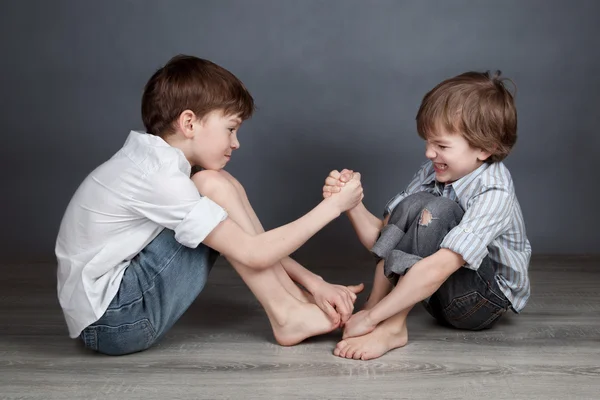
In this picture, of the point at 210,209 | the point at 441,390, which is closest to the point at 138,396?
the point at 210,209

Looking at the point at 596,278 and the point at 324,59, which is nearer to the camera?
the point at 596,278

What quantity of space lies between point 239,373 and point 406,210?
1.94 feet

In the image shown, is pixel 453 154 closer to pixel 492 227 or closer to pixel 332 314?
pixel 492 227

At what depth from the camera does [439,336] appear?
1.96 metres

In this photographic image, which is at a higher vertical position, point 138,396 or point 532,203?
point 138,396

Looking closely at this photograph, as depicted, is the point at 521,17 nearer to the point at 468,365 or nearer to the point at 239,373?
the point at 468,365

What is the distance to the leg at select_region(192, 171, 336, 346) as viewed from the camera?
183cm

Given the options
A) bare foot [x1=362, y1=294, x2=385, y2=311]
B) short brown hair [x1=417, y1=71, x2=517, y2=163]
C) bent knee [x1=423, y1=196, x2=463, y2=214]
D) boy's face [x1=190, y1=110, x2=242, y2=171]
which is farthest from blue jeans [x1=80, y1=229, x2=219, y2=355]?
short brown hair [x1=417, y1=71, x2=517, y2=163]

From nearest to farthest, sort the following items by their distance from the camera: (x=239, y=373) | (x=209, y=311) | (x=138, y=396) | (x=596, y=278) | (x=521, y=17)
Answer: (x=138, y=396)
(x=239, y=373)
(x=209, y=311)
(x=596, y=278)
(x=521, y=17)

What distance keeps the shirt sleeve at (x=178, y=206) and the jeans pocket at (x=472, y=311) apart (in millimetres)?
640

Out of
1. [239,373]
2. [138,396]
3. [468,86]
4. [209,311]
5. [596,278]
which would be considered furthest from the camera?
[596,278]

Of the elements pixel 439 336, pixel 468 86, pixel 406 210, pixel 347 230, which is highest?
pixel 468 86

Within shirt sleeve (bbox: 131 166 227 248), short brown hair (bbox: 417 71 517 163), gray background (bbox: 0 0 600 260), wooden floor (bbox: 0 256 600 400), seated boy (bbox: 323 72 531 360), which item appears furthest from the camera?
gray background (bbox: 0 0 600 260)

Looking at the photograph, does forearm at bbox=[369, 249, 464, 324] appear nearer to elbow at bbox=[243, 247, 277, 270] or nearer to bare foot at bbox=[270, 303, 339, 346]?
bare foot at bbox=[270, 303, 339, 346]
